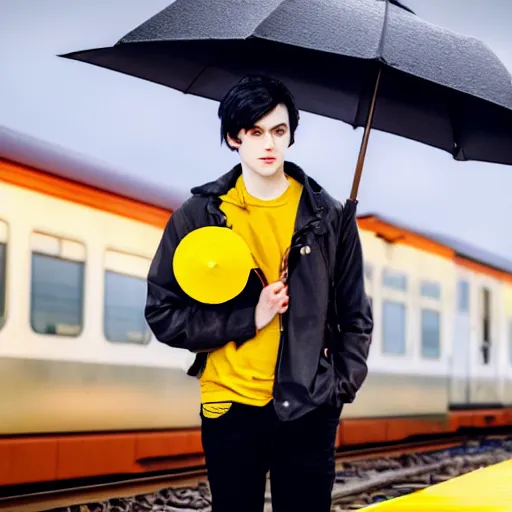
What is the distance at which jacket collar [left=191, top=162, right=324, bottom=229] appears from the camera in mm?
2328

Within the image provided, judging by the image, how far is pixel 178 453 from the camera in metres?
6.21

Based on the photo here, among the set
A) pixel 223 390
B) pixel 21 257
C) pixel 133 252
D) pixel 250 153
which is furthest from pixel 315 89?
pixel 133 252

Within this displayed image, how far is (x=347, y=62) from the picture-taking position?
288cm

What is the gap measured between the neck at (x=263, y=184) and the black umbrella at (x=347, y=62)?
22 cm

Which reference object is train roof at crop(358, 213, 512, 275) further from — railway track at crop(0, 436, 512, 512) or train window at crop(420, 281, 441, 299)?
railway track at crop(0, 436, 512, 512)

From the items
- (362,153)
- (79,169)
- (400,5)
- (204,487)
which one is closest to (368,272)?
(204,487)

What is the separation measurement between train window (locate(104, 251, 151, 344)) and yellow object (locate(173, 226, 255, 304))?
3.74m

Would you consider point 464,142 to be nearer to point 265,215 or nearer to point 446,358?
point 265,215

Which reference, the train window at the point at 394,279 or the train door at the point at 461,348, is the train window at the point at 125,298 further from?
the train door at the point at 461,348

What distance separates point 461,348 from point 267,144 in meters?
8.95

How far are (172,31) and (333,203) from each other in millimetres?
669

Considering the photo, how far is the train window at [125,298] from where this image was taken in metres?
5.92

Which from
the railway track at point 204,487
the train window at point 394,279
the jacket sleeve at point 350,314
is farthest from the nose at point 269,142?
the train window at point 394,279

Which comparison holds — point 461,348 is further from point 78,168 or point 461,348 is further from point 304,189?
point 304,189
